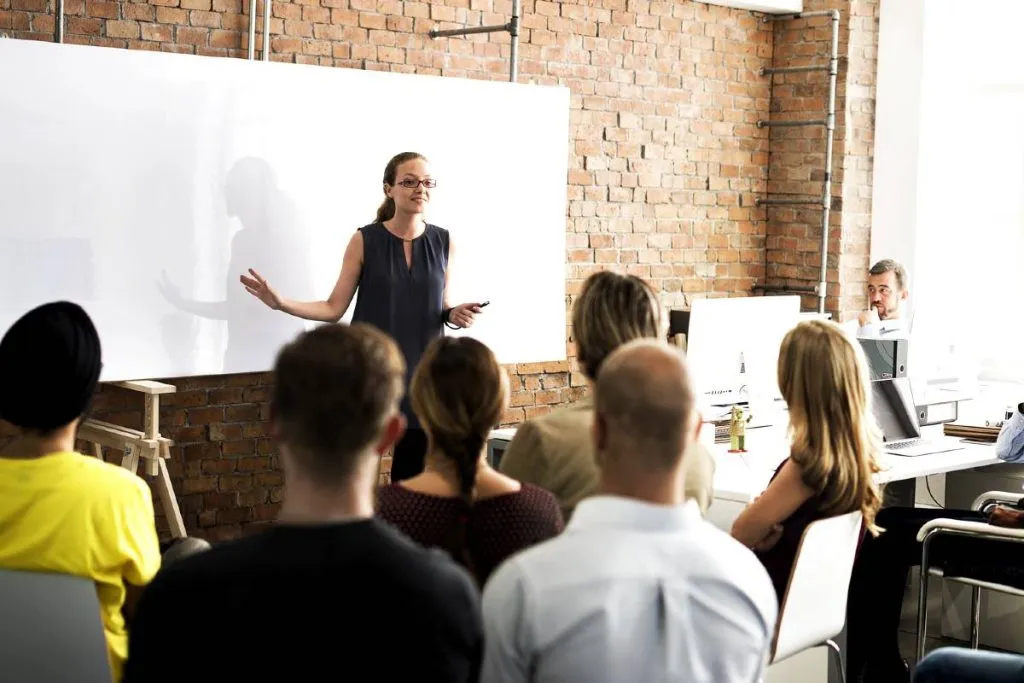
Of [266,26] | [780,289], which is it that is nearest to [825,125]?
[780,289]

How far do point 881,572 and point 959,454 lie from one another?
2.05 feet

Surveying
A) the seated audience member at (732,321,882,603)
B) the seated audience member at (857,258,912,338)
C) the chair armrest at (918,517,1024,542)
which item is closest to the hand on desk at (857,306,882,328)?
the seated audience member at (857,258,912,338)

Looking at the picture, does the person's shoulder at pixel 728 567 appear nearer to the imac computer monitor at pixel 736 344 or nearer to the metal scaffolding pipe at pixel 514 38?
the imac computer monitor at pixel 736 344

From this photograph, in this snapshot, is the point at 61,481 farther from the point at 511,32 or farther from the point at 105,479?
the point at 511,32

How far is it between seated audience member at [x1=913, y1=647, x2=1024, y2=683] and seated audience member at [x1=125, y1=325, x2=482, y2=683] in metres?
1.62

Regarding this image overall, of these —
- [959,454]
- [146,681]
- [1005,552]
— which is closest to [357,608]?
[146,681]

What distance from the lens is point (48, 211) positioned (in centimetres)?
440

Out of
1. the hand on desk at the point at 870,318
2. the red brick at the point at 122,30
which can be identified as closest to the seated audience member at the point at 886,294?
the hand on desk at the point at 870,318

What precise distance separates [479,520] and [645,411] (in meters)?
0.68

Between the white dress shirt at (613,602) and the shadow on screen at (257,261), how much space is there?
3.35 metres

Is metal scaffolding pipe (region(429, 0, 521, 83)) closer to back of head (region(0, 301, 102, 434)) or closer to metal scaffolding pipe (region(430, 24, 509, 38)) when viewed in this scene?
metal scaffolding pipe (region(430, 24, 509, 38))

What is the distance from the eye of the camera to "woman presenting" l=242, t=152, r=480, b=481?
4707 mm

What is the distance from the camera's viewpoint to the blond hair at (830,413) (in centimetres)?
307

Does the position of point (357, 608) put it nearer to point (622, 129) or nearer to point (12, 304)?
point (12, 304)
